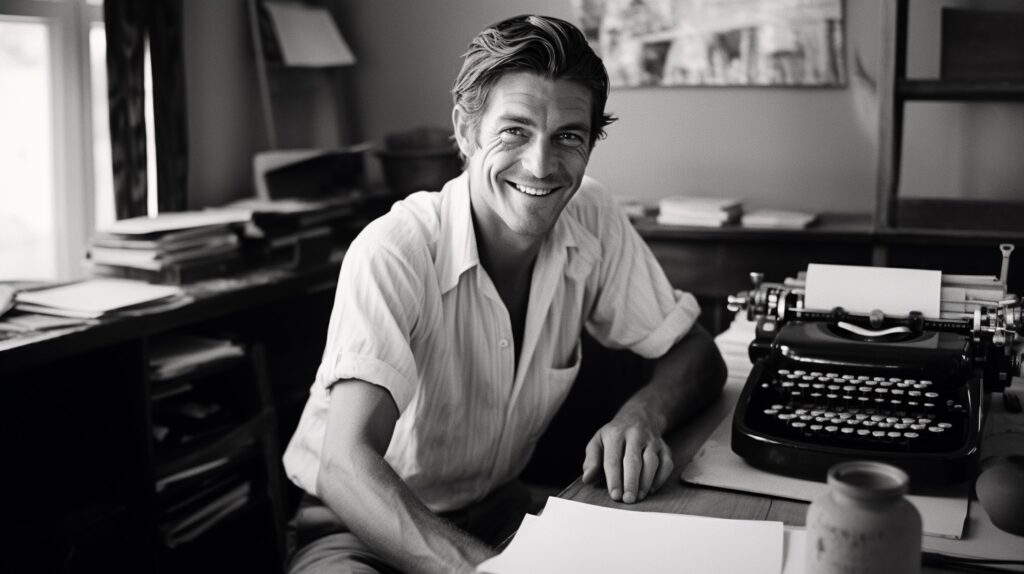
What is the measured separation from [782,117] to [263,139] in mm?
1697

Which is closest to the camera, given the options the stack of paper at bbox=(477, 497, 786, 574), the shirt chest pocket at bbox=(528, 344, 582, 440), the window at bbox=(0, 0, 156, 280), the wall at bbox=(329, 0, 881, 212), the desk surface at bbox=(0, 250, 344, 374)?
the stack of paper at bbox=(477, 497, 786, 574)

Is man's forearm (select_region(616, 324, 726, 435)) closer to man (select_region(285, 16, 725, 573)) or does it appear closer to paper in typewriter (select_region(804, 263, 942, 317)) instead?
man (select_region(285, 16, 725, 573))

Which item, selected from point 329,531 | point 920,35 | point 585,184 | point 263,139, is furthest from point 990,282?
point 263,139

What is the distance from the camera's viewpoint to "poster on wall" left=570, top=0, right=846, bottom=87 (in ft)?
10.8

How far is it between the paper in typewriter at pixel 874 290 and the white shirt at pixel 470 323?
1.02ft

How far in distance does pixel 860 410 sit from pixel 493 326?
0.64 m

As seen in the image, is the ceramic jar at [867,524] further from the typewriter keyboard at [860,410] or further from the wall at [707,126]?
the wall at [707,126]

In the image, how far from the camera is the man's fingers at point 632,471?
1.45 m

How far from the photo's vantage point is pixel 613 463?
151 centimetres

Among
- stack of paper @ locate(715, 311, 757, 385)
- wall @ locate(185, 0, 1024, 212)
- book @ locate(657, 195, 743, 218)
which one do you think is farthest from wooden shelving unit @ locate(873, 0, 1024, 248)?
stack of paper @ locate(715, 311, 757, 385)

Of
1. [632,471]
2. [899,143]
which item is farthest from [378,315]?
[899,143]

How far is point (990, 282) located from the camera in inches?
71.2

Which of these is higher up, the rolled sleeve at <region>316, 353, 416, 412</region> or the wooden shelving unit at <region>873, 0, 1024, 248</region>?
the wooden shelving unit at <region>873, 0, 1024, 248</region>

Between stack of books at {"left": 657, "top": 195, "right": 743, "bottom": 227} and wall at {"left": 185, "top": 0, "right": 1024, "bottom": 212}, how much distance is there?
12.1 inches
